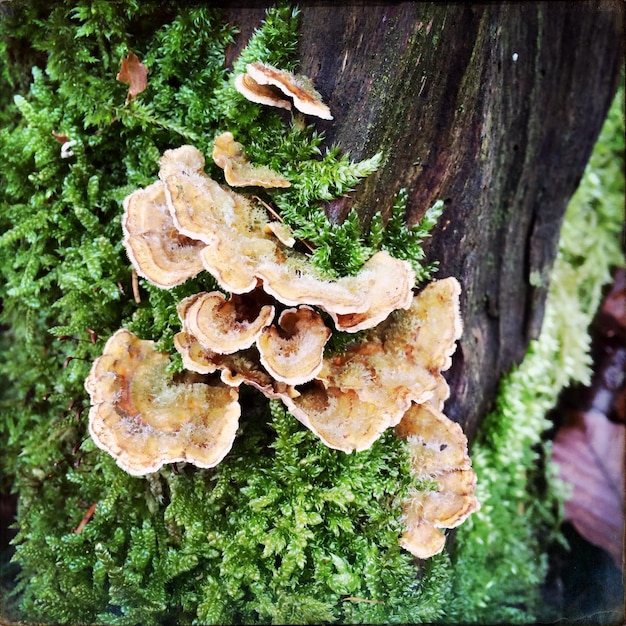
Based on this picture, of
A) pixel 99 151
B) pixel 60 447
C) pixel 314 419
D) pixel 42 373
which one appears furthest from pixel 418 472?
pixel 99 151

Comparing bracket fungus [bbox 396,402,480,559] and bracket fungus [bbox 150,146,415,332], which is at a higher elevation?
bracket fungus [bbox 150,146,415,332]

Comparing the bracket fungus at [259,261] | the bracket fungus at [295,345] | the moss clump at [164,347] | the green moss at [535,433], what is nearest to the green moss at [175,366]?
the moss clump at [164,347]

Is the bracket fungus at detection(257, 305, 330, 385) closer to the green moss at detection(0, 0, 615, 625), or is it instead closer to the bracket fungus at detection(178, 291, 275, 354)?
the bracket fungus at detection(178, 291, 275, 354)

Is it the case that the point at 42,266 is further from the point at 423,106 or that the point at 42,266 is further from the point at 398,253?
the point at 423,106

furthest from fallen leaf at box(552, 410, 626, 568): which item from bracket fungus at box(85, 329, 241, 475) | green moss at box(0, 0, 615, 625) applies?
bracket fungus at box(85, 329, 241, 475)

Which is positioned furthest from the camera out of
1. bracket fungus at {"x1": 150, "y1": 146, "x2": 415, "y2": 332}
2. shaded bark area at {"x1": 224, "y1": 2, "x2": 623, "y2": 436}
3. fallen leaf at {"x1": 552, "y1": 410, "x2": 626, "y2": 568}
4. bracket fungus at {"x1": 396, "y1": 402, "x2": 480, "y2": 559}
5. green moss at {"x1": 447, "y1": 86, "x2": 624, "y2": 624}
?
fallen leaf at {"x1": 552, "y1": 410, "x2": 626, "y2": 568}

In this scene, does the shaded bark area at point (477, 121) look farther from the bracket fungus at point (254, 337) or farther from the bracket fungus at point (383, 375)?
the bracket fungus at point (383, 375)

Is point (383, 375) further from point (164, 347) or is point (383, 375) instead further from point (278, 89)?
point (278, 89)

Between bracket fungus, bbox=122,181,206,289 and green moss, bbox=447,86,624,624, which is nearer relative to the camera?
bracket fungus, bbox=122,181,206,289
